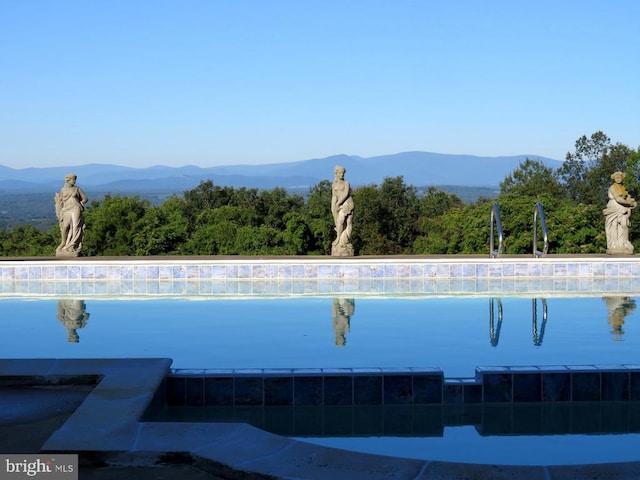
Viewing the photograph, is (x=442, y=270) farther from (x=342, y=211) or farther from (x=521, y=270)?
(x=342, y=211)

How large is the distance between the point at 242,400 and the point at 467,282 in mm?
8060

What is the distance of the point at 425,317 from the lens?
9.84 m

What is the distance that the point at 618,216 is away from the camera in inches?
587

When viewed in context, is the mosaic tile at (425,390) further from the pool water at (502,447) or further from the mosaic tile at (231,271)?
the mosaic tile at (231,271)

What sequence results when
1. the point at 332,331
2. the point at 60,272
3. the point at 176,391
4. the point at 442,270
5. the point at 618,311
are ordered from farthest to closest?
the point at 60,272 < the point at 442,270 < the point at 618,311 < the point at 332,331 < the point at 176,391

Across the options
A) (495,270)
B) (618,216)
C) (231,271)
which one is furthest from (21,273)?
(618,216)

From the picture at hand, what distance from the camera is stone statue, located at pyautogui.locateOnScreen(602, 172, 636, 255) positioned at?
48.3ft

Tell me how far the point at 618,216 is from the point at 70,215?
31.4ft

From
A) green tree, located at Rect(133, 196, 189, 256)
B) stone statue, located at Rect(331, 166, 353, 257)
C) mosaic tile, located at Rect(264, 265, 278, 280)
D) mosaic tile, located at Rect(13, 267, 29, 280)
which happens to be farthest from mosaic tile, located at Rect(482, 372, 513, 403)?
green tree, located at Rect(133, 196, 189, 256)

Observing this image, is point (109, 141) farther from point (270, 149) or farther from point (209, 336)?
point (209, 336)

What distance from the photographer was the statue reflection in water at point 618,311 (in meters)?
8.90

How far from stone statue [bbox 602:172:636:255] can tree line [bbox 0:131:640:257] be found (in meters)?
5.19

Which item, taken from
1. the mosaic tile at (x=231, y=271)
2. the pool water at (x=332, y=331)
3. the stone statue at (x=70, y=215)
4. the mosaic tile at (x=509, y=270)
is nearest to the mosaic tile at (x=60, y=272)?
the stone statue at (x=70, y=215)

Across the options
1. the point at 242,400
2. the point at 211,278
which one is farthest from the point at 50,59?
A: the point at 242,400
